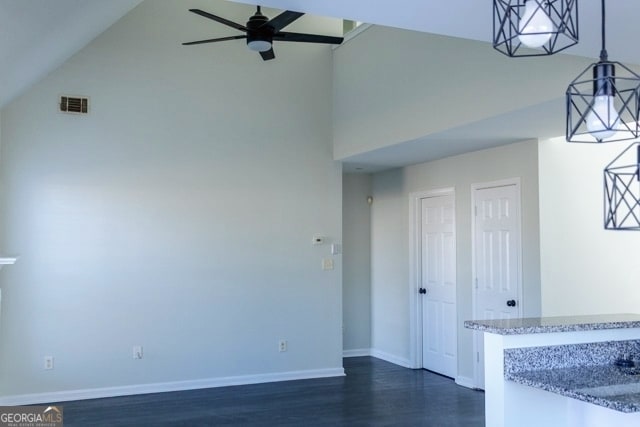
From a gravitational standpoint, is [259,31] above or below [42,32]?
above

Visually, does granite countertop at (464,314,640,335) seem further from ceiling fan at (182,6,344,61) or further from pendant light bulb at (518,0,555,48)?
ceiling fan at (182,6,344,61)

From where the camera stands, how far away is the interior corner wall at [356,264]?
7383 mm

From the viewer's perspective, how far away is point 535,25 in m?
1.45

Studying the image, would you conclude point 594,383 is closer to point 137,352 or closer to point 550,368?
point 550,368

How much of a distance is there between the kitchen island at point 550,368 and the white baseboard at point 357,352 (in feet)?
16.0

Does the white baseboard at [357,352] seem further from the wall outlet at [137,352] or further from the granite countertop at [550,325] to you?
the granite countertop at [550,325]

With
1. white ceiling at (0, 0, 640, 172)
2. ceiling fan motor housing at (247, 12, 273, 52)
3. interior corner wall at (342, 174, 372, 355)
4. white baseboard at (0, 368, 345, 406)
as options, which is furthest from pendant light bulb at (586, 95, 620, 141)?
interior corner wall at (342, 174, 372, 355)

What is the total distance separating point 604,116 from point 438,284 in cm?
484

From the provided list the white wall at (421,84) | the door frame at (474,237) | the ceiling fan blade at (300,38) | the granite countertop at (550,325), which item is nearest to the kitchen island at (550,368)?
the granite countertop at (550,325)

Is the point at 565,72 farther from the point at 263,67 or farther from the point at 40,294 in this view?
the point at 40,294

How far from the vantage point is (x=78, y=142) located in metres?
5.44

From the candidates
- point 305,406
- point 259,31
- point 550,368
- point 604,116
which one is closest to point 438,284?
point 305,406

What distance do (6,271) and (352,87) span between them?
12.9 ft

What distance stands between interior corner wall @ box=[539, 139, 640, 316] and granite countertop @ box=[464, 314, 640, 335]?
2.02 m
